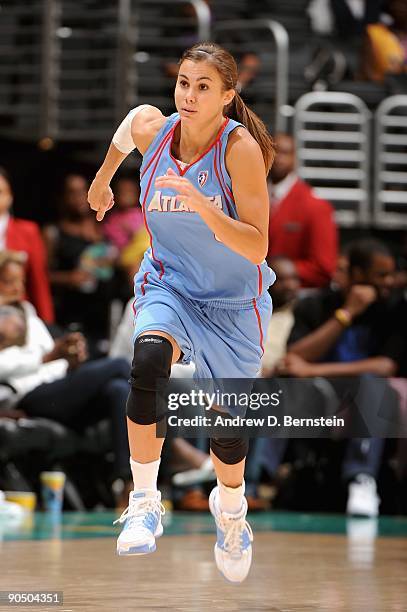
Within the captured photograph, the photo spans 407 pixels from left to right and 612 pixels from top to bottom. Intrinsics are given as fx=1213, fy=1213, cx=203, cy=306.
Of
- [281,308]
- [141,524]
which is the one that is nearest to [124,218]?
[281,308]

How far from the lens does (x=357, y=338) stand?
27.1 feet

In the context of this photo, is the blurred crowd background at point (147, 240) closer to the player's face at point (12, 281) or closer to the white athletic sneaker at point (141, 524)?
the player's face at point (12, 281)

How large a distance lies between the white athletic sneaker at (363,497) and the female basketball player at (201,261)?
3566mm

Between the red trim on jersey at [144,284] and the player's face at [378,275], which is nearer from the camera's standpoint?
the red trim on jersey at [144,284]

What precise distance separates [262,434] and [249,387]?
177mm

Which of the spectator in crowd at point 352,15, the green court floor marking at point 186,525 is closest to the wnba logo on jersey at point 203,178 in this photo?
the green court floor marking at point 186,525

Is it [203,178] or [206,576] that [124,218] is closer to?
[206,576]

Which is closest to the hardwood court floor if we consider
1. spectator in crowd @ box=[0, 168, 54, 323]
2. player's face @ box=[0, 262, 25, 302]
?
player's face @ box=[0, 262, 25, 302]

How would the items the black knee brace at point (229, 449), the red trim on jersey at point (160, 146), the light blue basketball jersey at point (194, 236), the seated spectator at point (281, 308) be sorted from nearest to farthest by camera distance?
the light blue basketball jersey at point (194, 236), the red trim on jersey at point (160, 146), the black knee brace at point (229, 449), the seated spectator at point (281, 308)

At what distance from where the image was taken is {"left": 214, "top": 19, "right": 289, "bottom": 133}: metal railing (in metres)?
10.3

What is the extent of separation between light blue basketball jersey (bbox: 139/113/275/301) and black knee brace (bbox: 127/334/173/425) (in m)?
0.32

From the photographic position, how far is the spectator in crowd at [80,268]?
916 centimetres

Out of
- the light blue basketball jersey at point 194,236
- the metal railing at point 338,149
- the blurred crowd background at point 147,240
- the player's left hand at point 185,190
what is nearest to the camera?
the player's left hand at point 185,190

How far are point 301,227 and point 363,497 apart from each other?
2.28 metres
